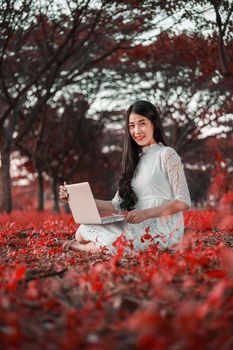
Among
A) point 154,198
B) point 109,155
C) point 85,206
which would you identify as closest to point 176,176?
point 154,198

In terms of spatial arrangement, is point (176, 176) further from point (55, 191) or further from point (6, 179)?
point (55, 191)

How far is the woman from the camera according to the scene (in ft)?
15.1

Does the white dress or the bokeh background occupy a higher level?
the bokeh background

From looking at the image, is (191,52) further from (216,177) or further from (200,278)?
(200,278)

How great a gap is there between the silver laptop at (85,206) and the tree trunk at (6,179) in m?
9.35

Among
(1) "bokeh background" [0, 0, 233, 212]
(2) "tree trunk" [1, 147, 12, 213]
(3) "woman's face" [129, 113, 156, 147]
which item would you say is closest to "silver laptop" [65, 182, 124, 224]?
(3) "woman's face" [129, 113, 156, 147]

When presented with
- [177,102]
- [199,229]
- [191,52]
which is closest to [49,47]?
[191,52]

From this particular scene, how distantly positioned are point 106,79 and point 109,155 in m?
9.51

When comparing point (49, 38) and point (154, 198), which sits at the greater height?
point (49, 38)

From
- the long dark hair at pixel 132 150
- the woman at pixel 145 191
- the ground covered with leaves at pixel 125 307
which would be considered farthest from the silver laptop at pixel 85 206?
the ground covered with leaves at pixel 125 307

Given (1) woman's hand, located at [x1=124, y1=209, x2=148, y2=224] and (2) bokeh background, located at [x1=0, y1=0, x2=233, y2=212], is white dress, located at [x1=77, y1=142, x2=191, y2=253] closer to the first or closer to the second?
(1) woman's hand, located at [x1=124, y1=209, x2=148, y2=224]

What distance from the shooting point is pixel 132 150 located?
5.07 metres

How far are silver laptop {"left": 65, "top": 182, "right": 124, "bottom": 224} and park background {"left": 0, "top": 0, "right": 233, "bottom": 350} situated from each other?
41 centimetres

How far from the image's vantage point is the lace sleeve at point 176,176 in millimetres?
4492
